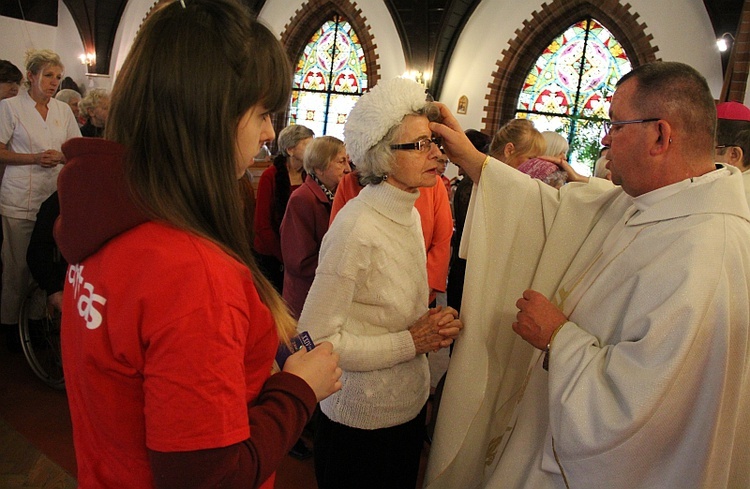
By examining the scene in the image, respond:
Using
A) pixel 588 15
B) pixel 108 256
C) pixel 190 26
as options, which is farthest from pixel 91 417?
pixel 588 15

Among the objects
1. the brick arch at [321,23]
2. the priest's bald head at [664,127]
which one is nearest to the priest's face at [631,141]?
the priest's bald head at [664,127]

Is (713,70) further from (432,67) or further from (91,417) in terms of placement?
(91,417)

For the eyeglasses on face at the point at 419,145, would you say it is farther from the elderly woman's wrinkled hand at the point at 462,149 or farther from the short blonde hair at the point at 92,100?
the short blonde hair at the point at 92,100

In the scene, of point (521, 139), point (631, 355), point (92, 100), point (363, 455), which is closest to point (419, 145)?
point (631, 355)

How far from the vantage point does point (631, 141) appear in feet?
5.32

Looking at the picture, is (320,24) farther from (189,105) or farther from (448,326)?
(189,105)

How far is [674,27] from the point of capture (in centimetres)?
787

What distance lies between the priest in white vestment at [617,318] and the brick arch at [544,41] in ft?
23.7

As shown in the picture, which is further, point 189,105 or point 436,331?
point 436,331

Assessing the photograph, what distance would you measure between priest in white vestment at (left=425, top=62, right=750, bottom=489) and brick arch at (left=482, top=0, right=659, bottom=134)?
23.7 feet

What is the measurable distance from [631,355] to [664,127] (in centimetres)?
62

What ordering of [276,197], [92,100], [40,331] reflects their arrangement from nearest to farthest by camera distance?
[40,331] < [276,197] < [92,100]

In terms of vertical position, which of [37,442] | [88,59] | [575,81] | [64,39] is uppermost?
[64,39]

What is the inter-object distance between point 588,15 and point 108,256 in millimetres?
9542
